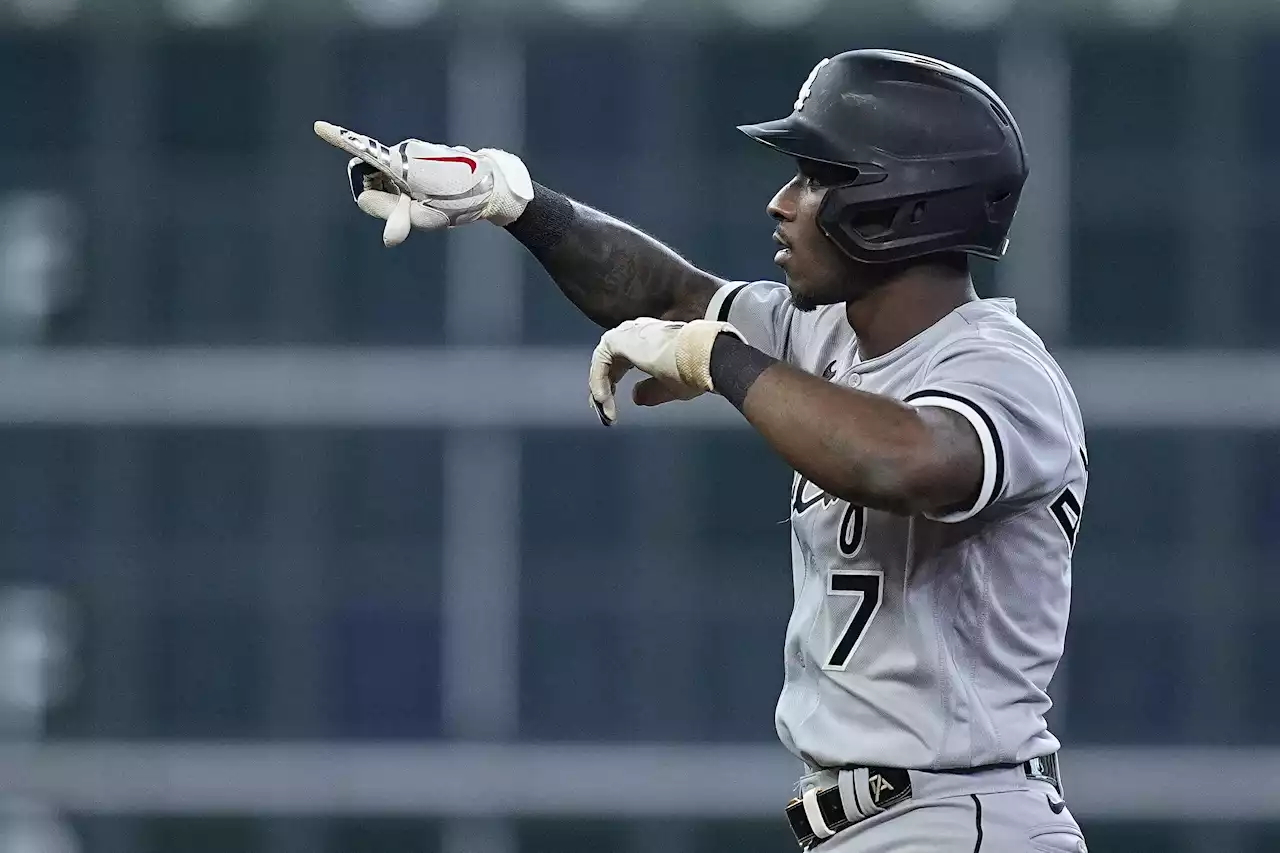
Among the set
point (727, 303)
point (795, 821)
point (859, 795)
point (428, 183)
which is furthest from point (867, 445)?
point (428, 183)

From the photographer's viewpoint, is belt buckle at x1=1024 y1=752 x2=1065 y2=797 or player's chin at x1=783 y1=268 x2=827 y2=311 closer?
belt buckle at x1=1024 y1=752 x2=1065 y2=797

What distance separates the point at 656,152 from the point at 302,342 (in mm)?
2475

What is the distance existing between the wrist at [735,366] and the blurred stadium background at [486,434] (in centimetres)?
907

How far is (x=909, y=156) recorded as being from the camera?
3.43 m

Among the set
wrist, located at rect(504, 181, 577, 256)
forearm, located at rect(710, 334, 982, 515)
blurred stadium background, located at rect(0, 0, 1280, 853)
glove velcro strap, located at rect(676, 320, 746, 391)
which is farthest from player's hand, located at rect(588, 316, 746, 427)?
blurred stadium background, located at rect(0, 0, 1280, 853)

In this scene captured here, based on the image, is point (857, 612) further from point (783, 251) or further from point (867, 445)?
point (783, 251)

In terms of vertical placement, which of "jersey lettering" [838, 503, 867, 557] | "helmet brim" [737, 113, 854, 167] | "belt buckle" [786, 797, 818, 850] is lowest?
"belt buckle" [786, 797, 818, 850]

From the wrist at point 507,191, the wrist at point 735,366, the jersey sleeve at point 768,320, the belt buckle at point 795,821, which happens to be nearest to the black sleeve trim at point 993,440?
the wrist at point 735,366

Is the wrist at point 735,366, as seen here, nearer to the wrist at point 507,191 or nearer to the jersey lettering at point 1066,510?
the jersey lettering at point 1066,510

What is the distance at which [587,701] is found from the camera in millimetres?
12594

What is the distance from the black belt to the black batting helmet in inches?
33.5

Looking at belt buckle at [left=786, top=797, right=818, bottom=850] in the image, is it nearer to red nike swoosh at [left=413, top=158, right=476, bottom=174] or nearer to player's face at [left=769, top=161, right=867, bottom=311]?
player's face at [left=769, top=161, right=867, bottom=311]

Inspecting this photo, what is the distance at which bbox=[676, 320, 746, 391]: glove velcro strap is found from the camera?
331 cm

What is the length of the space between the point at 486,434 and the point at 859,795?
9456 mm
